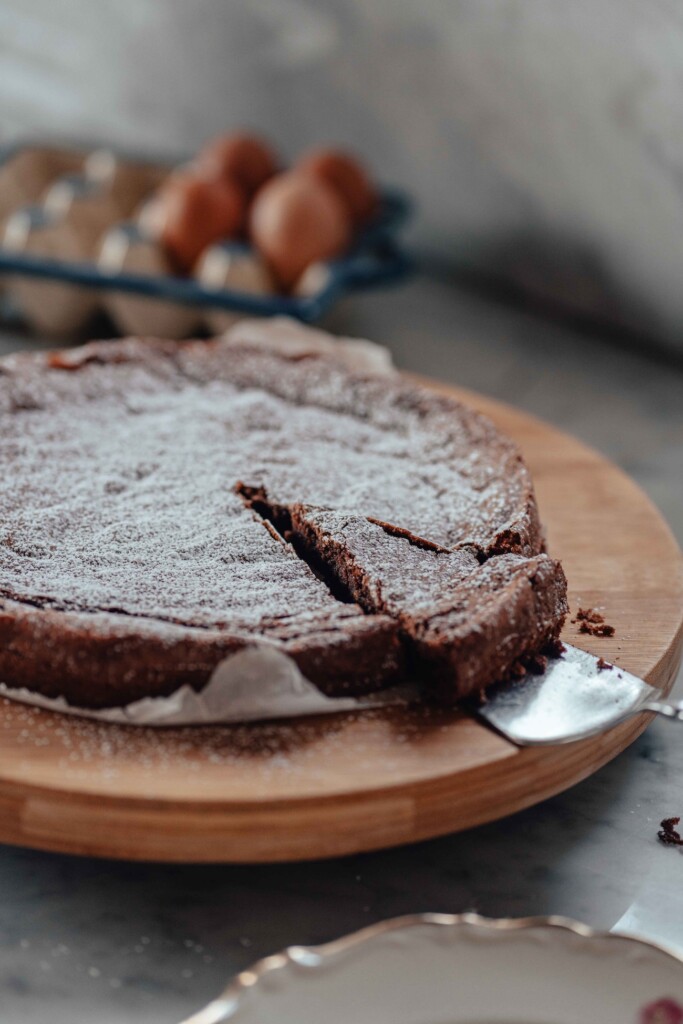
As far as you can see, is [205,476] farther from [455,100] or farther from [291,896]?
[455,100]

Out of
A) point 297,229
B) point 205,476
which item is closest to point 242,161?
point 297,229

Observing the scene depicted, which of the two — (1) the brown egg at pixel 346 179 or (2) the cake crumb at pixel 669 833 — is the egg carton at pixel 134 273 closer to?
(1) the brown egg at pixel 346 179

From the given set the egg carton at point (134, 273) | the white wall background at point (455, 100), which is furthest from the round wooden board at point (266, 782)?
the white wall background at point (455, 100)

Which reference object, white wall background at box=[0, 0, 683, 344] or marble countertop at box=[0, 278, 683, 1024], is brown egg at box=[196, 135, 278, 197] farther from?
marble countertop at box=[0, 278, 683, 1024]

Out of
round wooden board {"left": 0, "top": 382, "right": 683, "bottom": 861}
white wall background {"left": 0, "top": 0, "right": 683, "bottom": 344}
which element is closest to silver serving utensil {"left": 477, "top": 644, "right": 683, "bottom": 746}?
round wooden board {"left": 0, "top": 382, "right": 683, "bottom": 861}

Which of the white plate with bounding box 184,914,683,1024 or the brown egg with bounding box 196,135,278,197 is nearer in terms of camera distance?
the white plate with bounding box 184,914,683,1024
